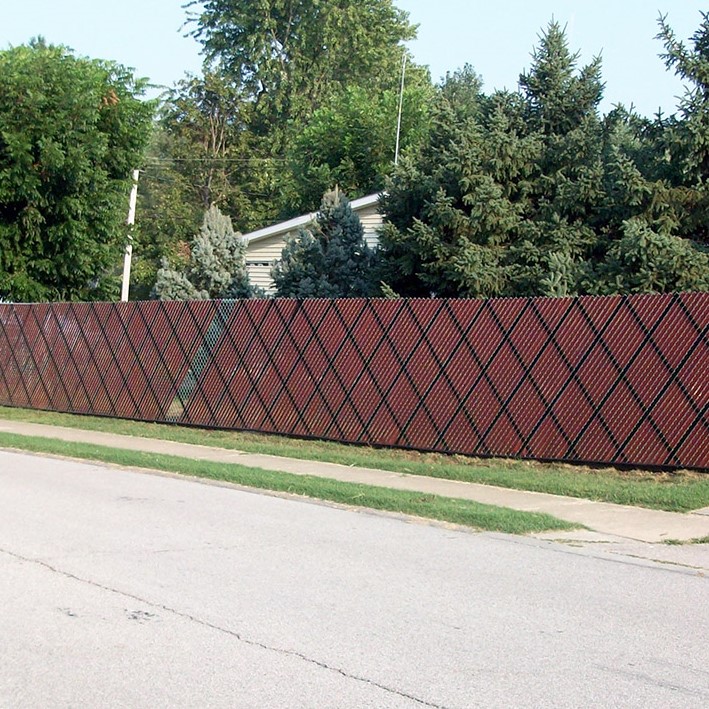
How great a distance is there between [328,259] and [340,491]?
13306 millimetres

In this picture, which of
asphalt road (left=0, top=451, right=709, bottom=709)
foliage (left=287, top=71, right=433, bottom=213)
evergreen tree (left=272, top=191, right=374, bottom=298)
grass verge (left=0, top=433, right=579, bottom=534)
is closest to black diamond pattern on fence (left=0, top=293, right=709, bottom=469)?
grass verge (left=0, top=433, right=579, bottom=534)

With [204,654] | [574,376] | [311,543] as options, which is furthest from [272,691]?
[574,376]

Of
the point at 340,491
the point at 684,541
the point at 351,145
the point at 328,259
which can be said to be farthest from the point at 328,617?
the point at 351,145

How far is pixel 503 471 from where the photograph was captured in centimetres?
1494

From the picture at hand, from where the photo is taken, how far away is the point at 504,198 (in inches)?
848

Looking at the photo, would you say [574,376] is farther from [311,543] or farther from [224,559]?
[224,559]

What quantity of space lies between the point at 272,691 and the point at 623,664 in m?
2.02

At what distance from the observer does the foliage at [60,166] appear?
2891 cm

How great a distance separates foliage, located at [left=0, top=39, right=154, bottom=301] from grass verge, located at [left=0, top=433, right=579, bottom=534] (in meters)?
12.5

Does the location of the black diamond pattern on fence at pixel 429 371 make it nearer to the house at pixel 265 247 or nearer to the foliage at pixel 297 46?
the house at pixel 265 247

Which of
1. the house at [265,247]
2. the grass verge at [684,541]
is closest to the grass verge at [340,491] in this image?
the grass verge at [684,541]

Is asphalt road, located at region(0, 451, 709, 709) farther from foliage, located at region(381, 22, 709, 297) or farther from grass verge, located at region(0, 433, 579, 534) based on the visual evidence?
foliage, located at region(381, 22, 709, 297)

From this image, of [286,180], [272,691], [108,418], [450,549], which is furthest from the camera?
[286,180]

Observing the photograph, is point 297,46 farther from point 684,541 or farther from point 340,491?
point 684,541
